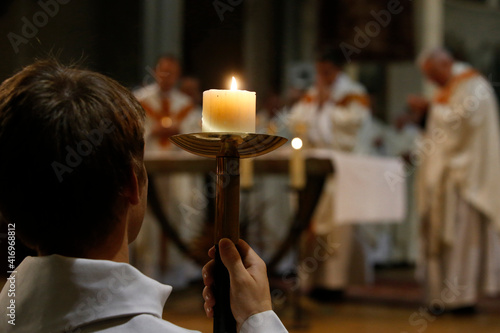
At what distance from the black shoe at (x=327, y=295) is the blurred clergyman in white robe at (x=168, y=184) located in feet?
4.69

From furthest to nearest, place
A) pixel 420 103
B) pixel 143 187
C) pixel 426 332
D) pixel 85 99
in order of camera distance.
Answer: pixel 420 103 < pixel 426 332 < pixel 143 187 < pixel 85 99

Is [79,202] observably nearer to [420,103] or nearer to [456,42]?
[420,103]

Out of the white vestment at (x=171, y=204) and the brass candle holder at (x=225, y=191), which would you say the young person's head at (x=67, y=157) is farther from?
the white vestment at (x=171, y=204)

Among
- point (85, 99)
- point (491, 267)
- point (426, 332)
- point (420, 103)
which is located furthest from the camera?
point (420, 103)

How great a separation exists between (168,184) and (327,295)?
199 centimetres

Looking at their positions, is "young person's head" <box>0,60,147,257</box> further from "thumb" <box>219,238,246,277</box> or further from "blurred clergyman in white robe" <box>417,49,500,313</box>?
"blurred clergyman in white robe" <box>417,49,500,313</box>

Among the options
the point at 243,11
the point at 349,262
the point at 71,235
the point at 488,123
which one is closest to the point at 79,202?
the point at 71,235

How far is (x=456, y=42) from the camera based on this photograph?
31.3ft

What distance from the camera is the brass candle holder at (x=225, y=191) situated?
83cm

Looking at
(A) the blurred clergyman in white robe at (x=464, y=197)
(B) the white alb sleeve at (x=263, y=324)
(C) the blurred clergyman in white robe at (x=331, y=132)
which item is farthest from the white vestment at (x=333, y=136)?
(B) the white alb sleeve at (x=263, y=324)

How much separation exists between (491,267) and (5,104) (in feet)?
15.3

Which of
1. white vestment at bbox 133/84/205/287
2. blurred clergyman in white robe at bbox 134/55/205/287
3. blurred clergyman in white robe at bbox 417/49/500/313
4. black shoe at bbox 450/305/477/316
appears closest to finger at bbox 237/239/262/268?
blurred clergyman in white robe at bbox 417/49/500/313

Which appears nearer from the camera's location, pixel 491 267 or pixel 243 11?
pixel 491 267

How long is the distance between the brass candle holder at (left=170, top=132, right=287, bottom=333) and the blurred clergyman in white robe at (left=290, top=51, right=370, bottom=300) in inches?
185
